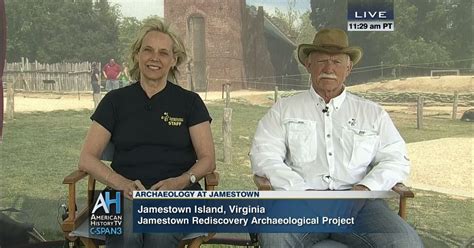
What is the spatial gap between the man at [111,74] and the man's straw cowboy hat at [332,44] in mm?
1081

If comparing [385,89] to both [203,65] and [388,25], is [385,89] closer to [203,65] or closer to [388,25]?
[388,25]

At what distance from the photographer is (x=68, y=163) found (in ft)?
13.0

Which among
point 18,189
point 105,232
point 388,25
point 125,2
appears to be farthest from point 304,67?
point 18,189

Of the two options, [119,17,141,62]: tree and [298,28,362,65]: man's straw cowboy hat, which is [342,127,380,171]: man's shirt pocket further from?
[119,17,141,62]: tree

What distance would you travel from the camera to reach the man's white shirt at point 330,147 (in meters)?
3.21

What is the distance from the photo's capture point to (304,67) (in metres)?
3.57

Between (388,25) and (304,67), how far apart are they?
497 mm

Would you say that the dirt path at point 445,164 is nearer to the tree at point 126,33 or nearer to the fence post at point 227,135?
the fence post at point 227,135

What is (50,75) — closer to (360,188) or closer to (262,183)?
(262,183)

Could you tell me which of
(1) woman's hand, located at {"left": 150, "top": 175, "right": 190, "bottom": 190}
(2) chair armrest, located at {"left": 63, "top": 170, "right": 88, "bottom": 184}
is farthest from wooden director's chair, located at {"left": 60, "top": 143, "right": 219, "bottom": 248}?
(1) woman's hand, located at {"left": 150, "top": 175, "right": 190, "bottom": 190}

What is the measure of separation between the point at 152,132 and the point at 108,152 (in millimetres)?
280

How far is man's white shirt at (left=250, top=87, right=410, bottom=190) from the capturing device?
10.5ft

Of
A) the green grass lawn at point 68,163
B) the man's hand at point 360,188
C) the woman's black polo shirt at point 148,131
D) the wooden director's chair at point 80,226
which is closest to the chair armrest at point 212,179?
the wooden director's chair at point 80,226

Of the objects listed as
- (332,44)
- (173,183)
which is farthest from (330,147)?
(173,183)
